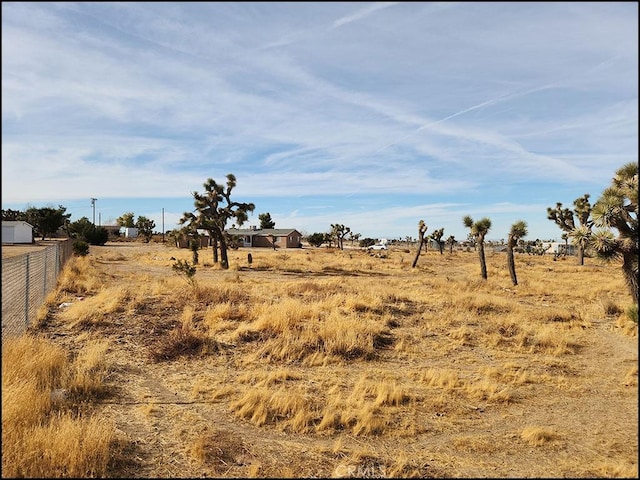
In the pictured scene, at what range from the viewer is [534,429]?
6145 millimetres

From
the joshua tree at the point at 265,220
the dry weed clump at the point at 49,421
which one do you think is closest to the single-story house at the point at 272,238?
the joshua tree at the point at 265,220

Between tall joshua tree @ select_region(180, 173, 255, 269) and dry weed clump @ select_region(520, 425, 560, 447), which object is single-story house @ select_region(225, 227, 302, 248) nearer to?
tall joshua tree @ select_region(180, 173, 255, 269)

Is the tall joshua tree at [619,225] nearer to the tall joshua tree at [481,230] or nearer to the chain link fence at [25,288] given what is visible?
the chain link fence at [25,288]

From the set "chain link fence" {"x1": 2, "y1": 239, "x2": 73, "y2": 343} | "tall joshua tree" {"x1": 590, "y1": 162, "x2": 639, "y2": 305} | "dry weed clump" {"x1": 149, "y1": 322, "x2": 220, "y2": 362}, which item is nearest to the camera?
"tall joshua tree" {"x1": 590, "y1": 162, "x2": 639, "y2": 305}

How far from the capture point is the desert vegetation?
17.4 feet

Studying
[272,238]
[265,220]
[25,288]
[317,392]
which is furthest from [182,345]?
[265,220]

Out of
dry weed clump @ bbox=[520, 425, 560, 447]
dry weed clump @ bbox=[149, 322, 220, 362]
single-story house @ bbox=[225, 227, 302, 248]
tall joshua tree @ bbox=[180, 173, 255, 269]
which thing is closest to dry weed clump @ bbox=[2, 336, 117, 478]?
dry weed clump @ bbox=[149, 322, 220, 362]

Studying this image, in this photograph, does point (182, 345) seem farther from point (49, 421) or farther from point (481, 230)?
point (481, 230)

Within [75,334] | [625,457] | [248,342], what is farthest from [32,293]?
[625,457]

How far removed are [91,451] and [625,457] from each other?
20.8 ft

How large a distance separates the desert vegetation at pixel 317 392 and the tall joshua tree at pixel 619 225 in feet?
4.12

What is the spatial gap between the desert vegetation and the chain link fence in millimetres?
581

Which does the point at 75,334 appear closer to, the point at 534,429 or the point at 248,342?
the point at 248,342

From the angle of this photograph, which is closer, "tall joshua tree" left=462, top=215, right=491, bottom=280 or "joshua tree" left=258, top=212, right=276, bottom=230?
"tall joshua tree" left=462, top=215, right=491, bottom=280
